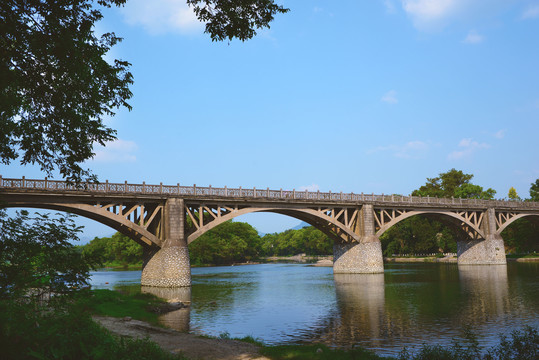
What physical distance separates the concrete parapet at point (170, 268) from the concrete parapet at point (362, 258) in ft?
73.4

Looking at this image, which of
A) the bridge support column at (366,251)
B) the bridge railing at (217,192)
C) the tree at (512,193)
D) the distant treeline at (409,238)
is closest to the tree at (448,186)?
the distant treeline at (409,238)

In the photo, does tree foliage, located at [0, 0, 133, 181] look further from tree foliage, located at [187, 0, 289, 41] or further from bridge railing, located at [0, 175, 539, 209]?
bridge railing, located at [0, 175, 539, 209]

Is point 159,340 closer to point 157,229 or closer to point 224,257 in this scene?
point 157,229

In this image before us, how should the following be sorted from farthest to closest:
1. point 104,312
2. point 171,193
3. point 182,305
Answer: point 171,193 < point 182,305 < point 104,312

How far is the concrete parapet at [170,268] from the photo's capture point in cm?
3644

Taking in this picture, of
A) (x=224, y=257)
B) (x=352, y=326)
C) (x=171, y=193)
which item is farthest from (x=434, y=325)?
(x=224, y=257)

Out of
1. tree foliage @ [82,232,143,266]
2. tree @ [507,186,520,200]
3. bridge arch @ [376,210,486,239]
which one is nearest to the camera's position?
bridge arch @ [376,210,486,239]

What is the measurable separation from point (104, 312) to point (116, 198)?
16.2 meters

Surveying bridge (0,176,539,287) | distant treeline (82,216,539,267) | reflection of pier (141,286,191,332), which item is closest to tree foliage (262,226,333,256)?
distant treeline (82,216,539,267)

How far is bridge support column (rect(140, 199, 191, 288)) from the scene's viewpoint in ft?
120

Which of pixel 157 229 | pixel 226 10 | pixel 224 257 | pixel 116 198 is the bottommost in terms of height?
pixel 224 257

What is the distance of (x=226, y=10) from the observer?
1038 cm

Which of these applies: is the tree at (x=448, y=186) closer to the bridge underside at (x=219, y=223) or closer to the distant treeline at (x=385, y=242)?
the distant treeline at (x=385, y=242)

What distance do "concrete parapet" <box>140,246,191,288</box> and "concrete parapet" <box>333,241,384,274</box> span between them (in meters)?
22.4
